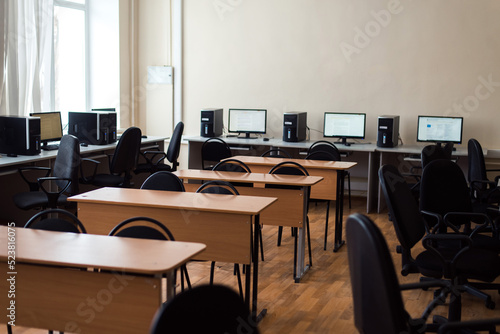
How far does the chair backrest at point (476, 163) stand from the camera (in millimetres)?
5273

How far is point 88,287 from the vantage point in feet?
7.72

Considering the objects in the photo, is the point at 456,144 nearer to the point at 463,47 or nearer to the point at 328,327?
the point at 463,47

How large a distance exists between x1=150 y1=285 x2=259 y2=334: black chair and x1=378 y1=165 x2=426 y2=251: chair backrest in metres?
1.62

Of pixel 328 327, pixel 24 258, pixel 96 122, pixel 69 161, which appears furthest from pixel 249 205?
pixel 96 122

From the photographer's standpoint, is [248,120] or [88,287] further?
[248,120]

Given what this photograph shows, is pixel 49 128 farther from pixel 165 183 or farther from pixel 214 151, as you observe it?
pixel 165 183

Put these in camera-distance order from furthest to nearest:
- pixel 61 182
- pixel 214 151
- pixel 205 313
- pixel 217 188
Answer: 1. pixel 214 151
2. pixel 61 182
3. pixel 217 188
4. pixel 205 313

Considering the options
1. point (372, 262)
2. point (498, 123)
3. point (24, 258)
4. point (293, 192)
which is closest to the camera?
point (372, 262)

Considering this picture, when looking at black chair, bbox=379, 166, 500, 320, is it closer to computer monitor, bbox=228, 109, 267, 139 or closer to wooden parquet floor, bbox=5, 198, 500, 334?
wooden parquet floor, bbox=5, 198, 500, 334

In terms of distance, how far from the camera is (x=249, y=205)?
342 centimetres

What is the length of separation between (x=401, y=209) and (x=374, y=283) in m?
1.28

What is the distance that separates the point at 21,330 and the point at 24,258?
1.17 metres

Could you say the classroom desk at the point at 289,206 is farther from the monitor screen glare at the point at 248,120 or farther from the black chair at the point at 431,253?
the monitor screen glare at the point at 248,120

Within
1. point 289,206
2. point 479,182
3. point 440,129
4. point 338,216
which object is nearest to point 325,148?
point 338,216
